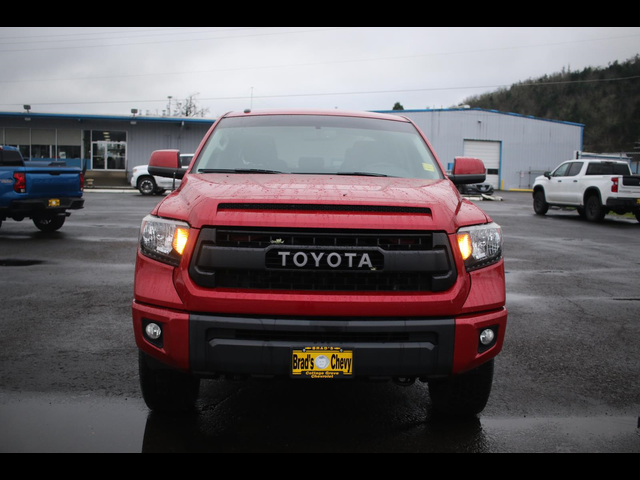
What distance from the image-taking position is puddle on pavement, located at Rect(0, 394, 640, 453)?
308 centimetres

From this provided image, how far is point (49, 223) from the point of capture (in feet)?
44.4

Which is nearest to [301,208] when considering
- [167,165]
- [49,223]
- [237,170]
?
[237,170]

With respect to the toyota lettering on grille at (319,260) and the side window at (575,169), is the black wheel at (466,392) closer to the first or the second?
the toyota lettering on grille at (319,260)

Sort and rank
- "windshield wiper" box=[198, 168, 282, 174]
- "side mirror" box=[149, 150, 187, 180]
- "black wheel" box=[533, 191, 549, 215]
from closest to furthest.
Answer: "windshield wiper" box=[198, 168, 282, 174] < "side mirror" box=[149, 150, 187, 180] < "black wheel" box=[533, 191, 549, 215]

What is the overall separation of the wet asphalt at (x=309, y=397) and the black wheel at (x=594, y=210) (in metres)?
11.3

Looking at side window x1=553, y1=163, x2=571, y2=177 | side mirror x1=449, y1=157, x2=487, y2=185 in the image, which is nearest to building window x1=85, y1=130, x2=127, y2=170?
side window x1=553, y1=163, x2=571, y2=177

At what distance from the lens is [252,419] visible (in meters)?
3.43

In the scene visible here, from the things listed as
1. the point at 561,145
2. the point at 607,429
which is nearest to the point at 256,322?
the point at 607,429

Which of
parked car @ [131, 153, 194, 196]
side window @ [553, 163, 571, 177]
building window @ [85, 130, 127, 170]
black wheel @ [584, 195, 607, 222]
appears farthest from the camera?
building window @ [85, 130, 127, 170]

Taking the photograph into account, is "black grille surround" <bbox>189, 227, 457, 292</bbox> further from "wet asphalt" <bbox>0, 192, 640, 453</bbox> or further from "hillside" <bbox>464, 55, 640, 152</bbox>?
"hillside" <bbox>464, 55, 640, 152</bbox>

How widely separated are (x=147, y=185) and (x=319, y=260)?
2572cm

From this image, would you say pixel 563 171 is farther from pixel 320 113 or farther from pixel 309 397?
pixel 309 397

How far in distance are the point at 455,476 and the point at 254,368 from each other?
3.65ft

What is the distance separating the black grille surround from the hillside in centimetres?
7811
